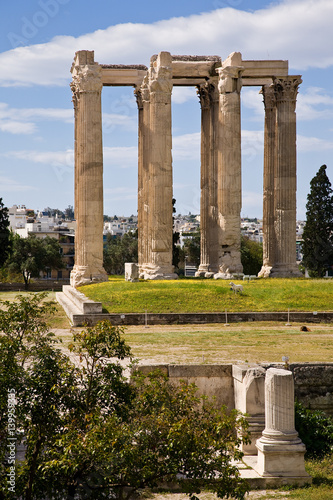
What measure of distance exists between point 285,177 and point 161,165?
9.68 meters

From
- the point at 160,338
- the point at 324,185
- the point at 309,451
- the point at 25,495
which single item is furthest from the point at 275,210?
the point at 25,495

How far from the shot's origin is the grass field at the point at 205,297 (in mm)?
37844

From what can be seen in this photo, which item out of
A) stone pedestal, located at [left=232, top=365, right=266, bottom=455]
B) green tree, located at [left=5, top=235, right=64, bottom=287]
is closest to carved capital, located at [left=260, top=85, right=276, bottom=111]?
green tree, located at [left=5, top=235, right=64, bottom=287]

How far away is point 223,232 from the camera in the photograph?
48.2m

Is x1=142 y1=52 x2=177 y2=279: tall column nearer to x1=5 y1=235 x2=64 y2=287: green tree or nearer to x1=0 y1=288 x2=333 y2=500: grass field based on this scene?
x1=0 y1=288 x2=333 y2=500: grass field

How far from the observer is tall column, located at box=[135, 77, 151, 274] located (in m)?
50.4

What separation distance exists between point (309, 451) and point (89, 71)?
110ft

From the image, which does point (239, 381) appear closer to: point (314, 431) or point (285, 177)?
point (314, 431)

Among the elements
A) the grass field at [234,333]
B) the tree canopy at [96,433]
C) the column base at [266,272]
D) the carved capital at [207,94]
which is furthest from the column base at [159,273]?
the tree canopy at [96,433]

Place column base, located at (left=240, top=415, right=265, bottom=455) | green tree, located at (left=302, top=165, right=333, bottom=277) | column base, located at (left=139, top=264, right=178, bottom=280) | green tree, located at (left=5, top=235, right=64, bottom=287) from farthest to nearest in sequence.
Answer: green tree, located at (left=5, top=235, right=64, bottom=287), green tree, located at (left=302, top=165, right=333, bottom=277), column base, located at (left=139, top=264, right=178, bottom=280), column base, located at (left=240, top=415, right=265, bottom=455)

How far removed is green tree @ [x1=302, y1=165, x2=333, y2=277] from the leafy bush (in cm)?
5244

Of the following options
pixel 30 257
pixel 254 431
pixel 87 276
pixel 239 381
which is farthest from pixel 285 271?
pixel 30 257

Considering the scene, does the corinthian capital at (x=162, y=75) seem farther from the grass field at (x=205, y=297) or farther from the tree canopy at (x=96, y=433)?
the tree canopy at (x=96, y=433)

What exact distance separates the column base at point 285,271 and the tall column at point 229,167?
4.47 meters
